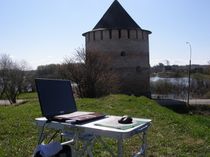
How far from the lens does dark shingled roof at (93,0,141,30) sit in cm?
2541

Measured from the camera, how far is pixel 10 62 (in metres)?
33.6

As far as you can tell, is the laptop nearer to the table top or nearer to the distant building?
the table top

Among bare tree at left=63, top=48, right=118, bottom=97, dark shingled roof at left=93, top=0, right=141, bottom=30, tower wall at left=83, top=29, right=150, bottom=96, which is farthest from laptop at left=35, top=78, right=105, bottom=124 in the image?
dark shingled roof at left=93, top=0, right=141, bottom=30

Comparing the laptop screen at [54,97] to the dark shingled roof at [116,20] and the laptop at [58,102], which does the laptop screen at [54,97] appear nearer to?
→ the laptop at [58,102]

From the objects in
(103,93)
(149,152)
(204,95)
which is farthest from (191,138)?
(204,95)

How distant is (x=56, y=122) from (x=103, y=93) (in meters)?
14.8

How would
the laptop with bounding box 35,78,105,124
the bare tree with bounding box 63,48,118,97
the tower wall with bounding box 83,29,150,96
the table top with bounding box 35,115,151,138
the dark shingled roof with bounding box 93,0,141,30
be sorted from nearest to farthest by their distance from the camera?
1. the table top with bounding box 35,115,151,138
2. the laptop with bounding box 35,78,105,124
3. the bare tree with bounding box 63,48,118,97
4. the tower wall with bounding box 83,29,150,96
5. the dark shingled roof with bounding box 93,0,141,30

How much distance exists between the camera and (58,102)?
2.98m

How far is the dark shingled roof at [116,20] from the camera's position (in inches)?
1000

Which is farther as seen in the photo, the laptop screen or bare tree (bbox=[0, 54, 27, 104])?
bare tree (bbox=[0, 54, 27, 104])

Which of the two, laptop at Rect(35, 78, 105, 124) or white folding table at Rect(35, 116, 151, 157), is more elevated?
laptop at Rect(35, 78, 105, 124)

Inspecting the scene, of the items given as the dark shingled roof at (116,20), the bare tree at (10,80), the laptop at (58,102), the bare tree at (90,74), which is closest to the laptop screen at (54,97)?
the laptop at (58,102)

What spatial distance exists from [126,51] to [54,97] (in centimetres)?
2288

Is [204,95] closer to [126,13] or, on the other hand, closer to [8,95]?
[126,13]
